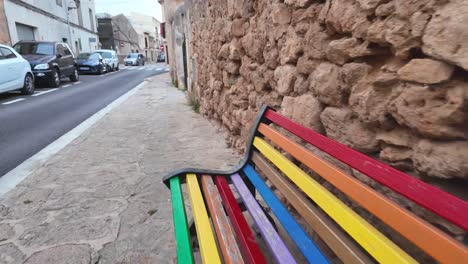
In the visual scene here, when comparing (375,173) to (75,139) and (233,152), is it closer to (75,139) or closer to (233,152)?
(233,152)

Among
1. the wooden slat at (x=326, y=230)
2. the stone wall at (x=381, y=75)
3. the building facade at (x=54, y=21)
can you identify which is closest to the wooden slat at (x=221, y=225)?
the wooden slat at (x=326, y=230)

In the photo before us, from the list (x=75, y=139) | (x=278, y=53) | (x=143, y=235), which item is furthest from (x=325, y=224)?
(x=75, y=139)

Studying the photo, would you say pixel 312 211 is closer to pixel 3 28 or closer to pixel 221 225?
pixel 221 225

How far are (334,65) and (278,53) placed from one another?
32.1 inches

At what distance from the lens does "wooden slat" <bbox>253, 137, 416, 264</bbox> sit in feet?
2.75

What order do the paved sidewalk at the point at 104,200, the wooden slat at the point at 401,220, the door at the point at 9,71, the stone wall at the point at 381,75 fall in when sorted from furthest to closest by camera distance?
the door at the point at 9,71, the paved sidewalk at the point at 104,200, the stone wall at the point at 381,75, the wooden slat at the point at 401,220

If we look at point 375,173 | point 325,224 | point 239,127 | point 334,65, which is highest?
point 334,65

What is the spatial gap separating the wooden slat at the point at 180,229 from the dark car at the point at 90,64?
60.8 feet

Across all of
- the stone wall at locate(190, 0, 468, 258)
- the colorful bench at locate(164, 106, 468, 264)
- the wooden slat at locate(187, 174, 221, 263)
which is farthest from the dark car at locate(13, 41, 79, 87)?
the wooden slat at locate(187, 174, 221, 263)

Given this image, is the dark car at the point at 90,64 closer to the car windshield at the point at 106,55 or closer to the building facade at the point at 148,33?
the car windshield at the point at 106,55

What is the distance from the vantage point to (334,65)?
5.09ft

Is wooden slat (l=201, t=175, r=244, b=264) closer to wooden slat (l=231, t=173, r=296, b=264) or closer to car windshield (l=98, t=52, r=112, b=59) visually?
wooden slat (l=231, t=173, r=296, b=264)

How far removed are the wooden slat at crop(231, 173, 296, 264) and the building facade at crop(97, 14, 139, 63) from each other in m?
40.0

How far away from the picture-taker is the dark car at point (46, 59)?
35.3 feet
